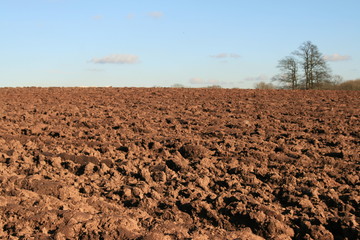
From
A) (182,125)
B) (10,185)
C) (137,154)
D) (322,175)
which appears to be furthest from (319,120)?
(10,185)

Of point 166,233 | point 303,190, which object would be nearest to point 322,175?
point 303,190

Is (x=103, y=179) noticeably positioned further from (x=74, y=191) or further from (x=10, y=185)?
(x=10, y=185)

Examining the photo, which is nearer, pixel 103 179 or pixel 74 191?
pixel 74 191

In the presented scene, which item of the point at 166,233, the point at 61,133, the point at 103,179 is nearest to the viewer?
the point at 166,233

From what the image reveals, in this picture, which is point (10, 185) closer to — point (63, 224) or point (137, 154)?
point (63, 224)

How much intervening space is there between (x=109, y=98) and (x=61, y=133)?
6.47 m

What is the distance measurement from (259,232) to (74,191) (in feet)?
7.05

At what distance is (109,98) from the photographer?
563 inches

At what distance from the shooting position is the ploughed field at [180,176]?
410 centimetres

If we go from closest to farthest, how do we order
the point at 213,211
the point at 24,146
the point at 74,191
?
the point at 213,211 → the point at 74,191 → the point at 24,146

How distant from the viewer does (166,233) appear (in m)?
3.90

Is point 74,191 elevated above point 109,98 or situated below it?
below

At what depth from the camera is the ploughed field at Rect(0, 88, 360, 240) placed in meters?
4.10

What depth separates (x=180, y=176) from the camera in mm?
5477
